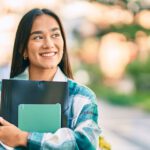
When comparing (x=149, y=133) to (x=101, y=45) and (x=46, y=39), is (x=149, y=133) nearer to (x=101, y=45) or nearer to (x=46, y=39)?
(x=101, y=45)

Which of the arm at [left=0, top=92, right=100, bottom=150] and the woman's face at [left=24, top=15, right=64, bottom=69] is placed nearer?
the arm at [left=0, top=92, right=100, bottom=150]

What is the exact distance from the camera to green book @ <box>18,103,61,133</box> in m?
1.54

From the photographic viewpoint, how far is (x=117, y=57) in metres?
13.4

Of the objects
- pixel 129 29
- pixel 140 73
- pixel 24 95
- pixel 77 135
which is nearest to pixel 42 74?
pixel 24 95

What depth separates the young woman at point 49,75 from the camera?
59.5 inches

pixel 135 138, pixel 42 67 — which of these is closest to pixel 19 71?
pixel 42 67

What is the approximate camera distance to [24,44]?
5.40 ft

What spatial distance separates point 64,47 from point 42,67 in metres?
0.10

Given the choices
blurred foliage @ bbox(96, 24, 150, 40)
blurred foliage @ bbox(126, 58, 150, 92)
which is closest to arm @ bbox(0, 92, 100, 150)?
blurred foliage @ bbox(96, 24, 150, 40)

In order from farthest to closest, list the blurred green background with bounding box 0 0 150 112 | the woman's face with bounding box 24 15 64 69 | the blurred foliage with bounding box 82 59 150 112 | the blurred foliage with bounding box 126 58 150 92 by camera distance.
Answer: the blurred foliage with bounding box 126 58 150 92
the blurred foliage with bounding box 82 59 150 112
the blurred green background with bounding box 0 0 150 112
the woman's face with bounding box 24 15 64 69

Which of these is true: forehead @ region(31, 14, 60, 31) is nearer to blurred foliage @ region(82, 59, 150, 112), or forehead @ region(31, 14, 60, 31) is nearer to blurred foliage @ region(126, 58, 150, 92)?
blurred foliage @ region(82, 59, 150, 112)

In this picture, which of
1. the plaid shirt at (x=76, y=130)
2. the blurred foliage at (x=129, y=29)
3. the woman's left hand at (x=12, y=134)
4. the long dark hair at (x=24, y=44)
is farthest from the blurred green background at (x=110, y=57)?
the woman's left hand at (x=12, y=134)

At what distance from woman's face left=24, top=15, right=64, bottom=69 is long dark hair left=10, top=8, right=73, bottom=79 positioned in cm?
1

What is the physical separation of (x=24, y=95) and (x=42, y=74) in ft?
0.42
